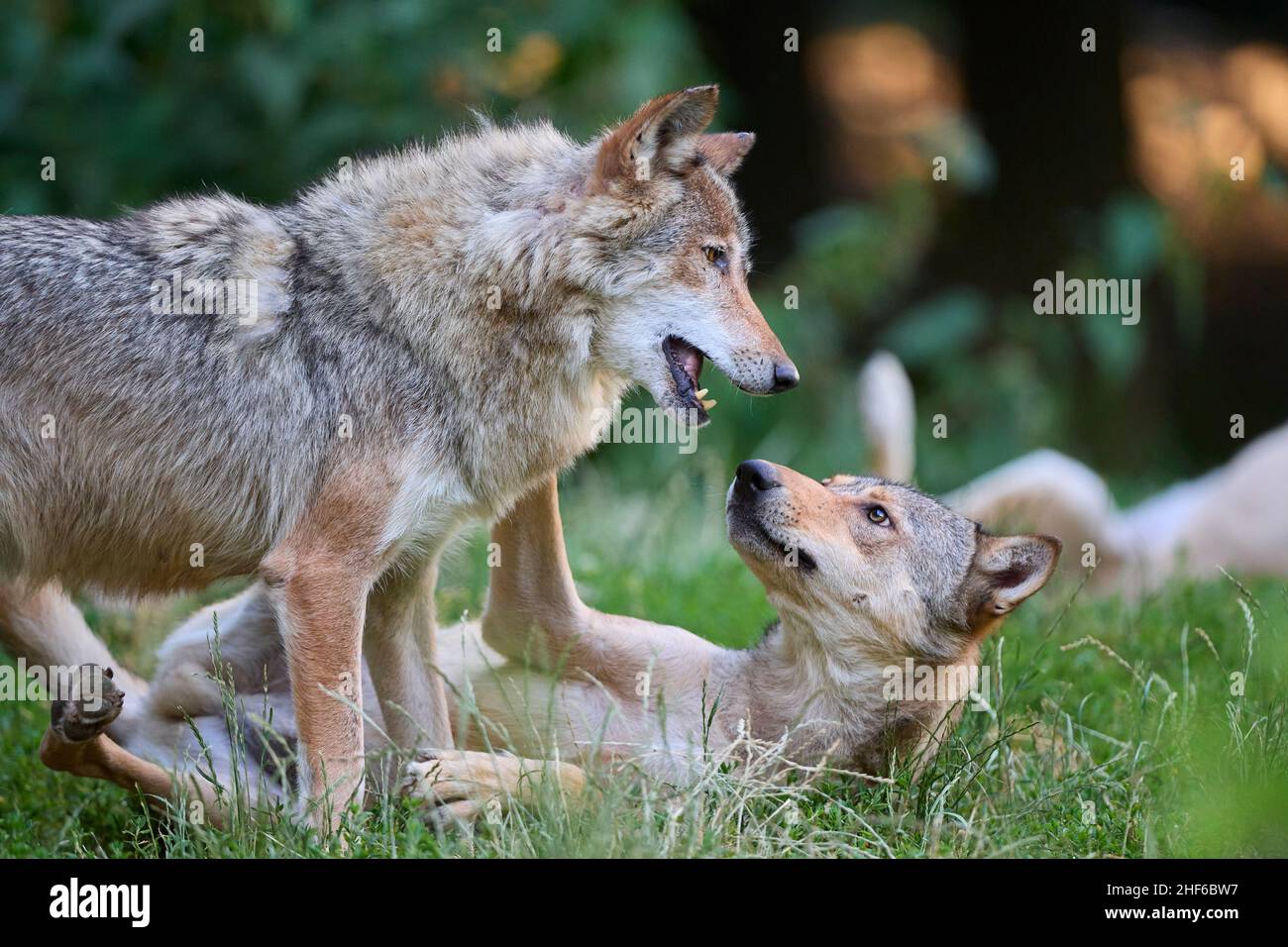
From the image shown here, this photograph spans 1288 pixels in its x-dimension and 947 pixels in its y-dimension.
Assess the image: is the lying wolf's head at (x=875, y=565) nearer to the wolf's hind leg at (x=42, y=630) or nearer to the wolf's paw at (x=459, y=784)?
the wolf's paw at (x=459, y=784)

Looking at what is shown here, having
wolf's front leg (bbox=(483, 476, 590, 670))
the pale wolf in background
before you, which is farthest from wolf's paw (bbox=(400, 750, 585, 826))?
the pale wolf in background

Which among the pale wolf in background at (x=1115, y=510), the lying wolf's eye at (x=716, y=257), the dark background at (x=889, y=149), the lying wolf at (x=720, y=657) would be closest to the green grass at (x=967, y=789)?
the lying wolf at (x=720, y=657)

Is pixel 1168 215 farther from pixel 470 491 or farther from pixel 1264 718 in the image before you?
→ pixel 470 491

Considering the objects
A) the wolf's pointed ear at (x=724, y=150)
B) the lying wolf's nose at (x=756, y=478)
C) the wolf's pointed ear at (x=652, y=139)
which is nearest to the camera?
the wolf's pointed ear at (x=652, y=139)

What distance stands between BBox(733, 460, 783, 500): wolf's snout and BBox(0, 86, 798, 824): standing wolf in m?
0.25

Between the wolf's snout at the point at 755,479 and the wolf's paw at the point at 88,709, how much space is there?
1.99 meters

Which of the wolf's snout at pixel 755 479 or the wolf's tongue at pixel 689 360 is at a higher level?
the wolf's tongue at pixel 689 360

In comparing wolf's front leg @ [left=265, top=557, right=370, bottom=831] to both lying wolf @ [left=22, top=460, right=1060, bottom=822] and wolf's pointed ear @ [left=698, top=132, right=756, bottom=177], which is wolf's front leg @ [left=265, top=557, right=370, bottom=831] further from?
wolf's pointed ear @ [left=698, top=132, right=756, bottom=177]

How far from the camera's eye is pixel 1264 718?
418cm

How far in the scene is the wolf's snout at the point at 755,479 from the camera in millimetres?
4457

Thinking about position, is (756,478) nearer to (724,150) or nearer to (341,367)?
(724,150)

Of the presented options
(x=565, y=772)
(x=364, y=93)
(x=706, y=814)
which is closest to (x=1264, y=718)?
(x=706, y=814)

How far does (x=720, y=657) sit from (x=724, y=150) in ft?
5.72

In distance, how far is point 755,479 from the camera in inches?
176
